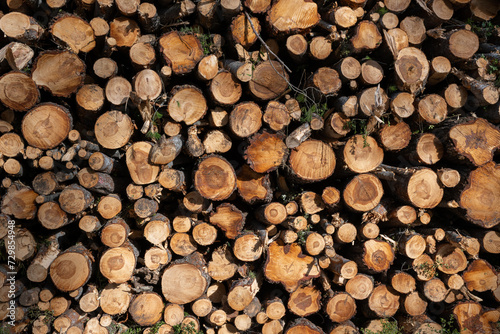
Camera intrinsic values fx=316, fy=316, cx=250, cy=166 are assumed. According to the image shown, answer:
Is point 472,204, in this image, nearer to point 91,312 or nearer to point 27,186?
point 91,312

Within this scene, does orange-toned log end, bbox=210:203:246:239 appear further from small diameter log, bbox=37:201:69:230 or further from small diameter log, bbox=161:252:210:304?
small diameter log, bbox=37:201:69:230

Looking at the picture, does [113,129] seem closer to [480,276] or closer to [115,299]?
[115,299]

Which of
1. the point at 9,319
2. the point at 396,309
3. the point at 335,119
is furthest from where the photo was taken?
the point at 396,309

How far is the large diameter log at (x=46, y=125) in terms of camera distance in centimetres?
331

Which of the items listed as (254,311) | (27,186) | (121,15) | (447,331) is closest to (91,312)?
(27,186)

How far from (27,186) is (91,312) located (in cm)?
163

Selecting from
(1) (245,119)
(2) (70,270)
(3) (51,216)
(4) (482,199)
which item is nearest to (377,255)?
(4) (482,199)

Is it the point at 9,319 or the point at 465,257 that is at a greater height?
the point at 465,257

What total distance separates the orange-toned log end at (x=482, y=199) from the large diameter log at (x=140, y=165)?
348 centimetres

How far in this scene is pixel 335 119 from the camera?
364 cm

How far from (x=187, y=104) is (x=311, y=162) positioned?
4.95 ft

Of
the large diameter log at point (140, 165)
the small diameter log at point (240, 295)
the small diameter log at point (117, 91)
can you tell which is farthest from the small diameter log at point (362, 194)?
the small diameter log at point (117, 91)

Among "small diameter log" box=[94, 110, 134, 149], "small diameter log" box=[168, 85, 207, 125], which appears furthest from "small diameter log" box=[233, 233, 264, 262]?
"small diameter log" box=[94, 110, 134, 149]

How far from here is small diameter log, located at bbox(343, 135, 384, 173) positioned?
11.6 feet
